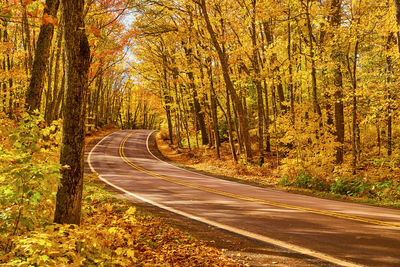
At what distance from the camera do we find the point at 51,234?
3350 mm

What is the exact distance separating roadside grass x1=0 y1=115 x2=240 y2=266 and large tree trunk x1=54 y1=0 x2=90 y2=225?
294mm

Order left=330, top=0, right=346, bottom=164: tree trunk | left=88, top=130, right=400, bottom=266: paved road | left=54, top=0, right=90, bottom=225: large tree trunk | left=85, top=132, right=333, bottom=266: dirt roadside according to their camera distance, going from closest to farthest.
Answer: left=54, top=0, right=90, bottom=225: large tree trunk → left=85, top=132, right=333, bottom=266: dirt roadside → left=88, top=130, right=400, bottom=266: paved road → left=330, top=0, right=346, bottom=164: tree trunk

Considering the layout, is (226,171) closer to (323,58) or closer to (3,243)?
(323,58)

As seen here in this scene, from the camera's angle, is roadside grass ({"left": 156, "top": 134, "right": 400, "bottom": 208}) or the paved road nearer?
the paved road

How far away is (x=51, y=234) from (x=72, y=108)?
1950 millimetres

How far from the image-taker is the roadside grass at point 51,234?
3119 millimetres

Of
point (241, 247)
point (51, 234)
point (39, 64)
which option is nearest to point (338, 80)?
point (241, 247)

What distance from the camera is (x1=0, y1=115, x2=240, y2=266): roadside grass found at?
3.12 meters

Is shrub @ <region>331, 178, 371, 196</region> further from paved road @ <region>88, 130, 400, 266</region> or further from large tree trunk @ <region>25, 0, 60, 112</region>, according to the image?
large tree trunk @ <region>25, 0, 60, 112</region>

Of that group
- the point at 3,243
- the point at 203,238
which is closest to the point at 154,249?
the point at 203,238

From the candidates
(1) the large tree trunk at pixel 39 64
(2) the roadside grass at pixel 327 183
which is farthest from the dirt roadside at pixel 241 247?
(2) the roadside grass at pixel 327 183

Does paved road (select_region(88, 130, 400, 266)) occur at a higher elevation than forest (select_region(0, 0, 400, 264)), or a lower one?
lower

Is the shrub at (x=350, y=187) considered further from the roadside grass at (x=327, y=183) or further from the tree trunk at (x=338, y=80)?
the tree trunk at (x=338, y=80)

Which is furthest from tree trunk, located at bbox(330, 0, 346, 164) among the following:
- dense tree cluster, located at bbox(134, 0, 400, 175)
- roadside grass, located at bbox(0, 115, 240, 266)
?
roadside grass, located at bbox(0, 115, 240, 266)
